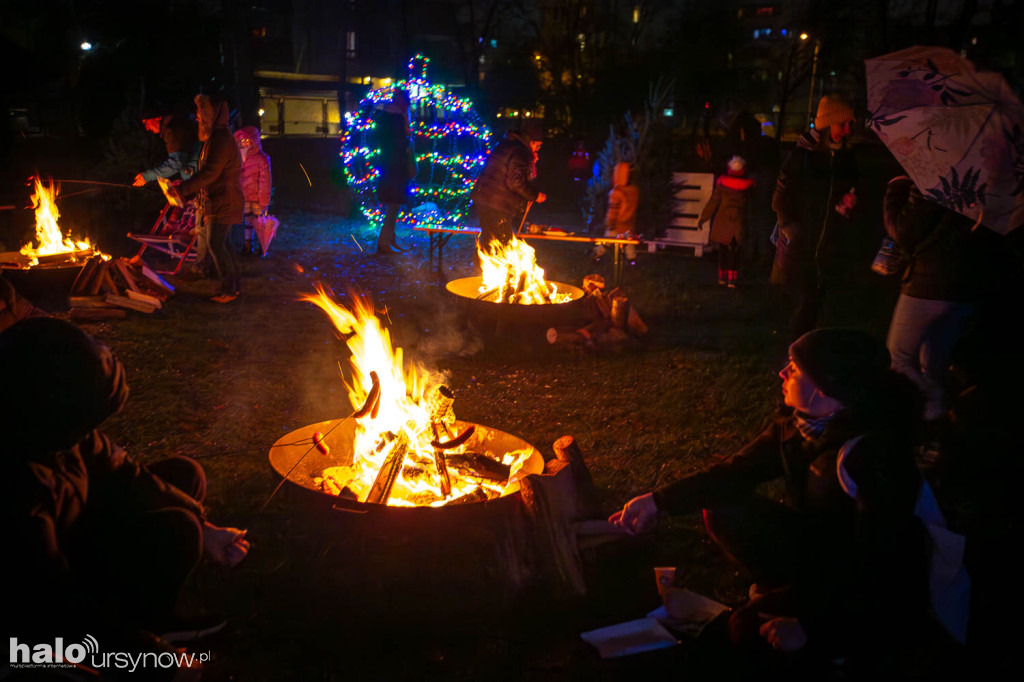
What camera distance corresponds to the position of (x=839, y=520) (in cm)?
300

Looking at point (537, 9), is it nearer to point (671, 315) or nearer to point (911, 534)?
point (671, 315)

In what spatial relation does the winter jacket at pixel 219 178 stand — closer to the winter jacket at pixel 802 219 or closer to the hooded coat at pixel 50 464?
the winter jacket at pixel 802 219

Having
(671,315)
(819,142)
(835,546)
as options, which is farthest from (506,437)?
(671,315)

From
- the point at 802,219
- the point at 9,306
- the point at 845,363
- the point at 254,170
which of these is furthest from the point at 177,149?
the point at 845,363

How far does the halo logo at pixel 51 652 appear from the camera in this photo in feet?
7.59

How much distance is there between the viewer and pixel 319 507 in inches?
139

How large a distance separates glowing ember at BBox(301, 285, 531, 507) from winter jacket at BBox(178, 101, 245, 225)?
527 cm

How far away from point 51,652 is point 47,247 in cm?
907

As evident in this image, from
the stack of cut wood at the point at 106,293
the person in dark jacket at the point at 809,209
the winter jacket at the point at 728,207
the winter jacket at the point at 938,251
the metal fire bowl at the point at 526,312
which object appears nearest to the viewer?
the winter jacket at the point at 938,251

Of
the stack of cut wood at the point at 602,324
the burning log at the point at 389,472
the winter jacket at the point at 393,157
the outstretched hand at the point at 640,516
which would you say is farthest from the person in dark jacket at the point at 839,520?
the winter jacket at the point at 393,157

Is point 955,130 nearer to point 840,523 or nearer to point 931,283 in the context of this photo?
point 931,283

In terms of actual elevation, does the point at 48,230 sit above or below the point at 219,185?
below

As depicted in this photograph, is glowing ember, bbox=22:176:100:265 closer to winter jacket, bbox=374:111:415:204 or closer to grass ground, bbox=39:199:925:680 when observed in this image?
grass ground, bbox=39:199:925:680

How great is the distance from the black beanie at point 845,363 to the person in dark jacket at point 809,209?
326 cm
